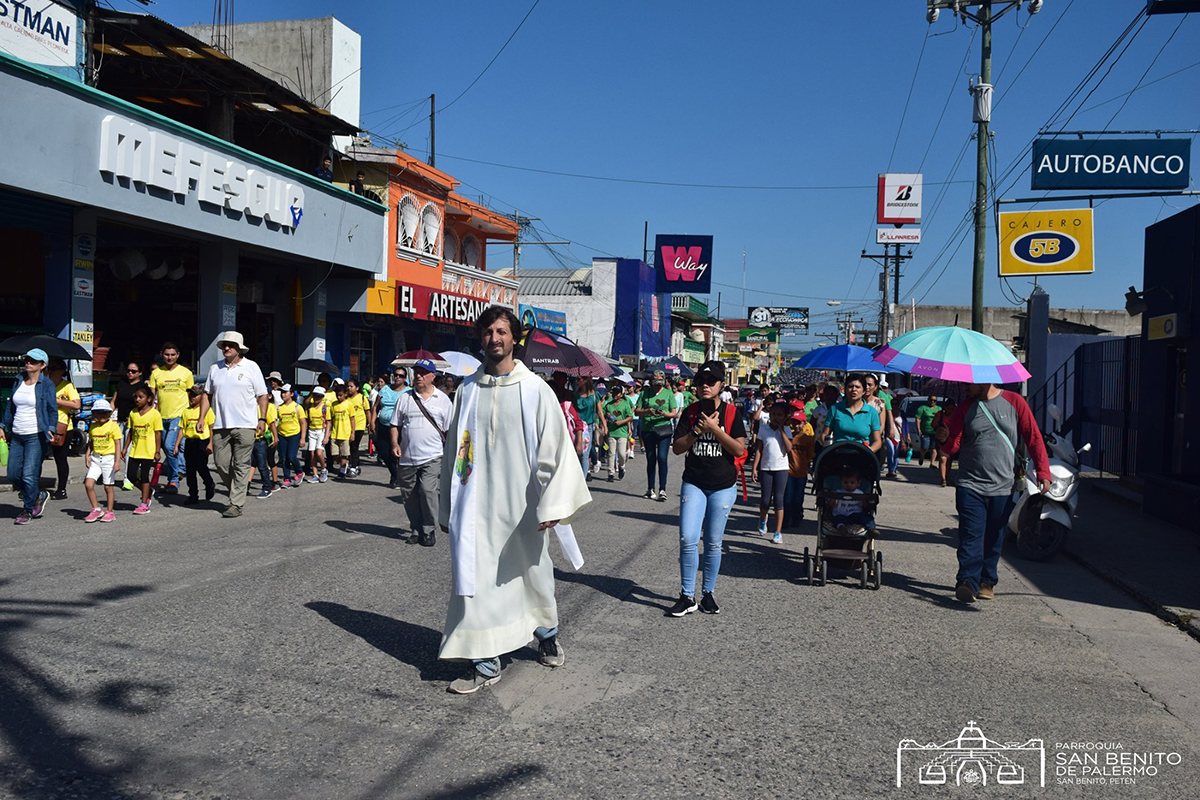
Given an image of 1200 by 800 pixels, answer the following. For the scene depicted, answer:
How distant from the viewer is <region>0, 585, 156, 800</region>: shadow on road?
3479 millimetres

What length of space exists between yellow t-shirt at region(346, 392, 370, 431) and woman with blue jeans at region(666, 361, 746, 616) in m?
9.79

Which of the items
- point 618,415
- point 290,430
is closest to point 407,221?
point 618,415

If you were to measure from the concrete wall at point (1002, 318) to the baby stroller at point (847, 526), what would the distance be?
39.3m

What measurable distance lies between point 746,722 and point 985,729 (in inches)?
45.1

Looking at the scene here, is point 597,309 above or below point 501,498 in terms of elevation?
above

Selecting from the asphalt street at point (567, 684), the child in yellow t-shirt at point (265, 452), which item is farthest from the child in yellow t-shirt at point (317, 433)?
the asphalt street at point (567, 684)

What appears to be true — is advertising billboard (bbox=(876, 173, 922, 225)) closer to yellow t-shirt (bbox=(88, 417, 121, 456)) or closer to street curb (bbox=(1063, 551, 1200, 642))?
street curb (bbox=(1063, 551, 1200, 642))

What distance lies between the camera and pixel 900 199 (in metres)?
45.1

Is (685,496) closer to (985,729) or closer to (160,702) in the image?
(985,729)

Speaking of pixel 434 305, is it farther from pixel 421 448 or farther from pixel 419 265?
pixel 421 448

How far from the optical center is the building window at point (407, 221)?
2531 centimetres

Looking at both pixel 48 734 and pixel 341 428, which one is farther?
pixel 341 428

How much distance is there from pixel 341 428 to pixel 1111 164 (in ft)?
45.2

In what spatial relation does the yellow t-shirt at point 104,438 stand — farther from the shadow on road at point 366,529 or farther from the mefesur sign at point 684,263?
the mefesur sign at point 684,263
